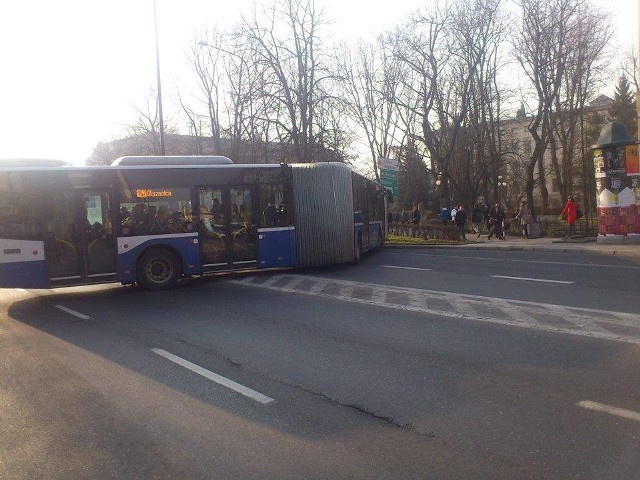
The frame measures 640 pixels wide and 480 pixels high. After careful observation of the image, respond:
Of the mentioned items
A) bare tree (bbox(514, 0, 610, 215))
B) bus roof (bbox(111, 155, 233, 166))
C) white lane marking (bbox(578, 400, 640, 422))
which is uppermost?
bare tree (bbox(514, 0, 610, 215))

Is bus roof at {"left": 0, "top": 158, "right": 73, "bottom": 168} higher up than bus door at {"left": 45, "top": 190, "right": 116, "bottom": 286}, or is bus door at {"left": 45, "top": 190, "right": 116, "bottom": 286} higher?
bus roof at {"left": 0, "top": 158, "right": 73, "bottom": 168}

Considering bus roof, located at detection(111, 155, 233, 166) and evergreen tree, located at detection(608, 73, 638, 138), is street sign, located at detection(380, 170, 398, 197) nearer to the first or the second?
bus roof, located at detection(111, 155, 233, 166)

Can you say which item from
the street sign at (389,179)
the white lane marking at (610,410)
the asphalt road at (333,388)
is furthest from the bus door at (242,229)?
the street sign at (389,179)

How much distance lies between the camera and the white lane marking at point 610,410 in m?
5.20

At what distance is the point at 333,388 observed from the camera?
6.43 m

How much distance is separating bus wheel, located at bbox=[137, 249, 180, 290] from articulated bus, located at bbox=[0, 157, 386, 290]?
24 millimetres

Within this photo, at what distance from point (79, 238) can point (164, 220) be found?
6.53 feet

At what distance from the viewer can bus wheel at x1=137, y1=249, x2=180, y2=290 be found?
15.0 m

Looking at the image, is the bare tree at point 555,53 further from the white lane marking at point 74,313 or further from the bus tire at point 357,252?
the white lane marking at point 74,313

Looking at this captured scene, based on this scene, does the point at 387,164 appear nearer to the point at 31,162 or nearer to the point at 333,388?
the point at 31,162

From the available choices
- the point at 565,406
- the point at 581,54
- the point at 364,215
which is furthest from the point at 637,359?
the point at 581,54

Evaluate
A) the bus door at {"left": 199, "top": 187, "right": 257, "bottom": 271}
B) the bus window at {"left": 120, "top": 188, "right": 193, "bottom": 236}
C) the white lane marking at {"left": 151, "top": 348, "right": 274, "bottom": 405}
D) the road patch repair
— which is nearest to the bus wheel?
the bus window at {"left": 120, "top": 188, "right": 193, "bottom": 236}

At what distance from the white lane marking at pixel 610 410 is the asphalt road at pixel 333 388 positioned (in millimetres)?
16

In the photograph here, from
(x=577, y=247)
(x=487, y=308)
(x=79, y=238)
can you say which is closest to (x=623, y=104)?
(x=577, y=247)
